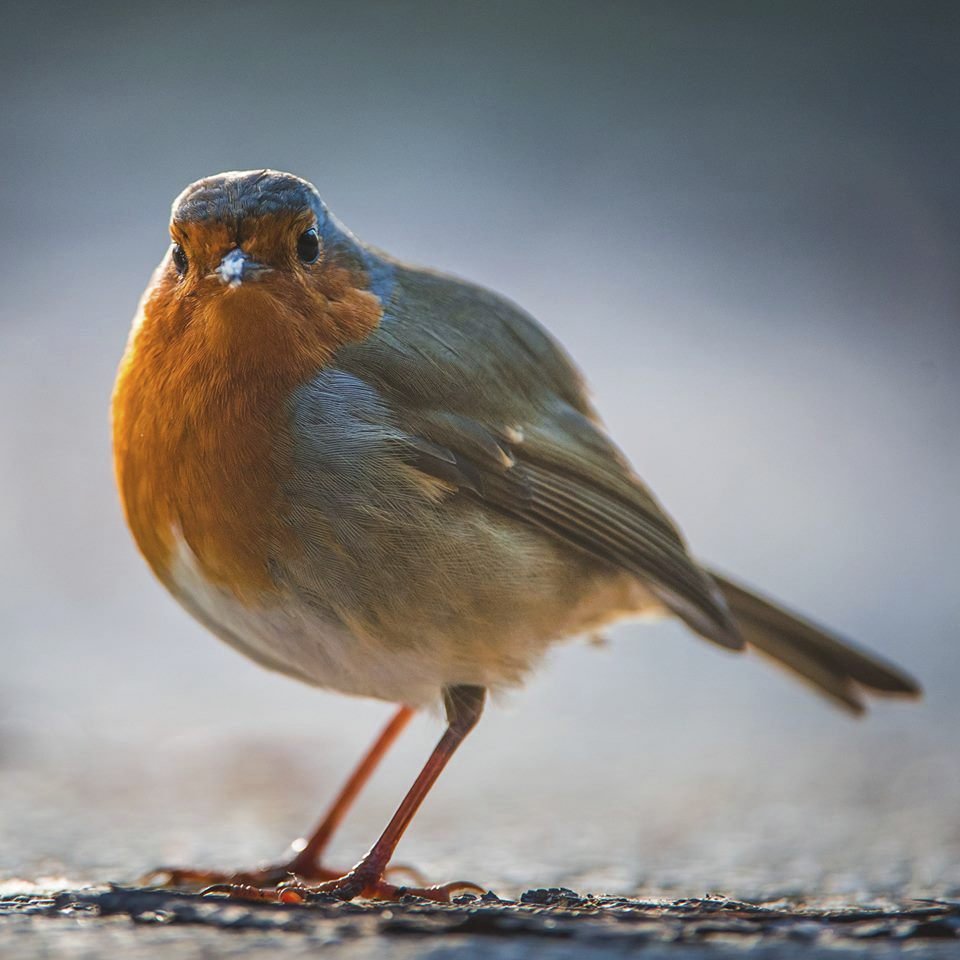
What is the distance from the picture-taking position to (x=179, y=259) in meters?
3.02

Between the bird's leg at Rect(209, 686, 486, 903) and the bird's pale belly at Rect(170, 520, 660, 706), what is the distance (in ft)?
0.22

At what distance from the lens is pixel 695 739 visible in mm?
5133

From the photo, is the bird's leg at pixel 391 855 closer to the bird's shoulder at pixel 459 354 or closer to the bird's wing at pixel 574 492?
the bird's wing at pixel 574 492

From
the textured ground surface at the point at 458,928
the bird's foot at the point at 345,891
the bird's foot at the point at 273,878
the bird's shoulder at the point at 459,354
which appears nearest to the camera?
the textured ground surface at the point at 458,928

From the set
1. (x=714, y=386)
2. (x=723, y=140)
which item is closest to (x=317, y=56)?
(x=723, y=140)

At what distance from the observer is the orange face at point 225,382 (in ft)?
9.32

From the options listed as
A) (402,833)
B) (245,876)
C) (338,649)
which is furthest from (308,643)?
(245,876)

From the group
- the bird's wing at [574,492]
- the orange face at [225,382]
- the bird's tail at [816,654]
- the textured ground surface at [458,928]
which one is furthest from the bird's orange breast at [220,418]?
the bird's tail at [816,654]

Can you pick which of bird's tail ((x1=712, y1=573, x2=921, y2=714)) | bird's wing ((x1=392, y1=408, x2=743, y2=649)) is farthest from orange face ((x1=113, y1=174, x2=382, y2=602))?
bird's tail ((x1=712, y1=573, x2=921, y2=714))

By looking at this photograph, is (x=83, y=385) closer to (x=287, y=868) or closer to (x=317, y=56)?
(x=317, y=56)

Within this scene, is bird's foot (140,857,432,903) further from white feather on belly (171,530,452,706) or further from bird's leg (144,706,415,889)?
white feather on belly (171,530,452,706)

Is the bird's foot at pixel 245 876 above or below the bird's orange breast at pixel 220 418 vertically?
below

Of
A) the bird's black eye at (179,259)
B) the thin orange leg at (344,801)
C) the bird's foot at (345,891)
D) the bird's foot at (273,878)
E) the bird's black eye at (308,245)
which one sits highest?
the bird's black eye at (308,245)

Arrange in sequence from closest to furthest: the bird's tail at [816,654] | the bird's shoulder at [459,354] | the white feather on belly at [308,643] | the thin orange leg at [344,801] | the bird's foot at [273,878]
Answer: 1. the bird's foot at [273,878]
2. the white feather on belly at [308,643]
3. the bird's shoulder at [459,354]
4. the thin orange leg at [344,801]
5. the bird's tail at [816,654]
